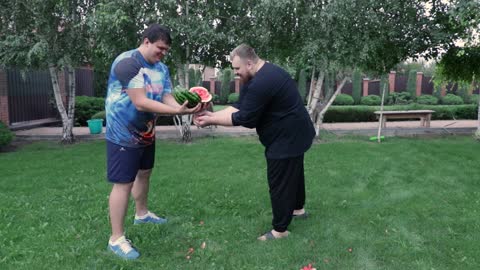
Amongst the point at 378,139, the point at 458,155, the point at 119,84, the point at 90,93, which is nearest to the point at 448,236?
the point at 119,84

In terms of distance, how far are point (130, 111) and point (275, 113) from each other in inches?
47.6

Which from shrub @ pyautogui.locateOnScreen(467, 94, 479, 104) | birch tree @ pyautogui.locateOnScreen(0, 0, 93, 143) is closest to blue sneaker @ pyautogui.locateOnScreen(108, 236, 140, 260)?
birch tree @ pyautogui.locateOnScreen(0, 0, 93, 143)

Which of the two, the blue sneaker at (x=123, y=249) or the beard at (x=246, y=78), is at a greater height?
the beard at (x=246, y=78)

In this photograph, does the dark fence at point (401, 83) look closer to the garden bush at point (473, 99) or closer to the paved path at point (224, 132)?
the garden bush at point (473, 99)

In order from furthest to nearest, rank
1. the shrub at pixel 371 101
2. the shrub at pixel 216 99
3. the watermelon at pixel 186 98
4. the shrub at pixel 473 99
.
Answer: the shrub at pixel 216 99 → the shrub at pixel 473 99 → the shrub at pixel 371 101 → the watermelon at pixel 186 98

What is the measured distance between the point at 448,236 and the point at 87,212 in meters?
3.63

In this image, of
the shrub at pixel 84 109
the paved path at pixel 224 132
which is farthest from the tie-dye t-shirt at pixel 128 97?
the shrub at pixel 84 109

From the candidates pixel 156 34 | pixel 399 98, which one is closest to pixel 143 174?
pixel 156 34

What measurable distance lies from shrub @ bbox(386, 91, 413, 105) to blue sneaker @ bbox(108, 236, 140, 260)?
23.4 meters

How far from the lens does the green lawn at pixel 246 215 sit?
10.6 feet

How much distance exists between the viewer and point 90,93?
17000mm

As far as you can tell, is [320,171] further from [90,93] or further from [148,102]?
[90,93]

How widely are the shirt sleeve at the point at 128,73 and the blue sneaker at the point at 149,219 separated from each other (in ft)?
4.94

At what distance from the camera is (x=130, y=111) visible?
10.1ft
